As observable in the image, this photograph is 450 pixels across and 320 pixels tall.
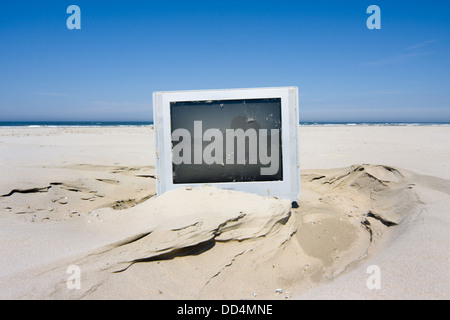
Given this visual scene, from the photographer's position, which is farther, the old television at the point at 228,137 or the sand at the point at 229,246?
the old television at the point at 228,137

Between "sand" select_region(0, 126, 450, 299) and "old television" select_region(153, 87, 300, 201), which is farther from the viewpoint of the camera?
"old television" select_region(153, 87, 300, 201)

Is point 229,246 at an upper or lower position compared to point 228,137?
lower

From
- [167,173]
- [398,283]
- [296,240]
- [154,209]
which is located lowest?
[296,240]

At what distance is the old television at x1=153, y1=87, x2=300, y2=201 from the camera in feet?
8.05

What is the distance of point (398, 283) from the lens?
1.23 m

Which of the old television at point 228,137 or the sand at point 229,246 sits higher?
the old television at point 228,137

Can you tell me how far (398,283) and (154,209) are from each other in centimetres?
161

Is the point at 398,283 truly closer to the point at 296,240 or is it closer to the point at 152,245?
the point at 296,240

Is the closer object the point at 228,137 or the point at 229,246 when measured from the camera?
the point at 229,246

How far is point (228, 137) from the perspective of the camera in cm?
247

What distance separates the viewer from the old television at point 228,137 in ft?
8.05

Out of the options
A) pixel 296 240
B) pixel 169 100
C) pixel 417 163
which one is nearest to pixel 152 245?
pixel 296 240

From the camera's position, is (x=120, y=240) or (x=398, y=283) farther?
(x=120, y=240)

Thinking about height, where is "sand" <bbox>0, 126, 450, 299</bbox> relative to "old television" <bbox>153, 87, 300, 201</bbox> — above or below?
below
